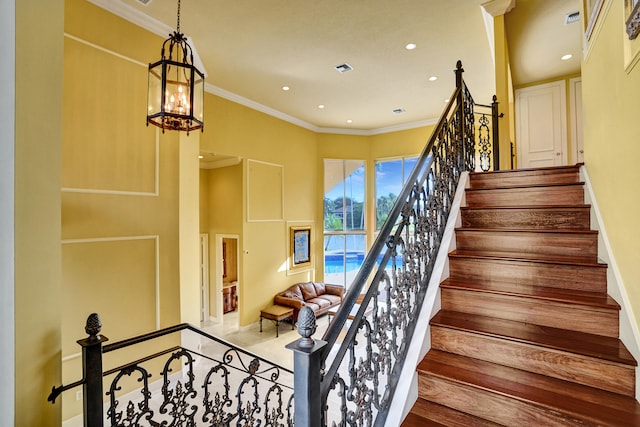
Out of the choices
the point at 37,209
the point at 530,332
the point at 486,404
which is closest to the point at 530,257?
the point at 530,332

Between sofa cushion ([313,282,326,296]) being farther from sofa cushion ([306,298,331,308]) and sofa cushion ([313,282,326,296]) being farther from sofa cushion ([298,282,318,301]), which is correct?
sofa cushion ([306,298,331,308])

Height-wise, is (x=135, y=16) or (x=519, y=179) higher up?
(x=135, y=16)

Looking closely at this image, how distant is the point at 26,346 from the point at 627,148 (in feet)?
9.36

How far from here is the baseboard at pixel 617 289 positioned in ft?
4.58

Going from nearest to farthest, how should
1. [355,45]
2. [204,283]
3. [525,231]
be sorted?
[525,231] < [355,45] < [204,283]

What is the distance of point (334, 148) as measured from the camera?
920 centimetres

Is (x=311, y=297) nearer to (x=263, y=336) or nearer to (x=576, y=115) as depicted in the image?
(x=263, y=336)

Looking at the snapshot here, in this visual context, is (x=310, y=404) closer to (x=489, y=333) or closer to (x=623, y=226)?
(x=489, y=333)

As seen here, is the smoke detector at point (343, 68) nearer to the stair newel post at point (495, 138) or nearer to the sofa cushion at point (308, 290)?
the stair newel post at point (495, 138)

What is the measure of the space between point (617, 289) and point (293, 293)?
665 cm

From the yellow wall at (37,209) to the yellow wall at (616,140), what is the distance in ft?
8.53

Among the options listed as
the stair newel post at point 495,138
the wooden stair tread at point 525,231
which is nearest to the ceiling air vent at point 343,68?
the stair newel post at point 495,138

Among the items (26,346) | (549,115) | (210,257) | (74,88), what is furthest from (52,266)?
(549,115)

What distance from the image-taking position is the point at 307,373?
1.13 meters
